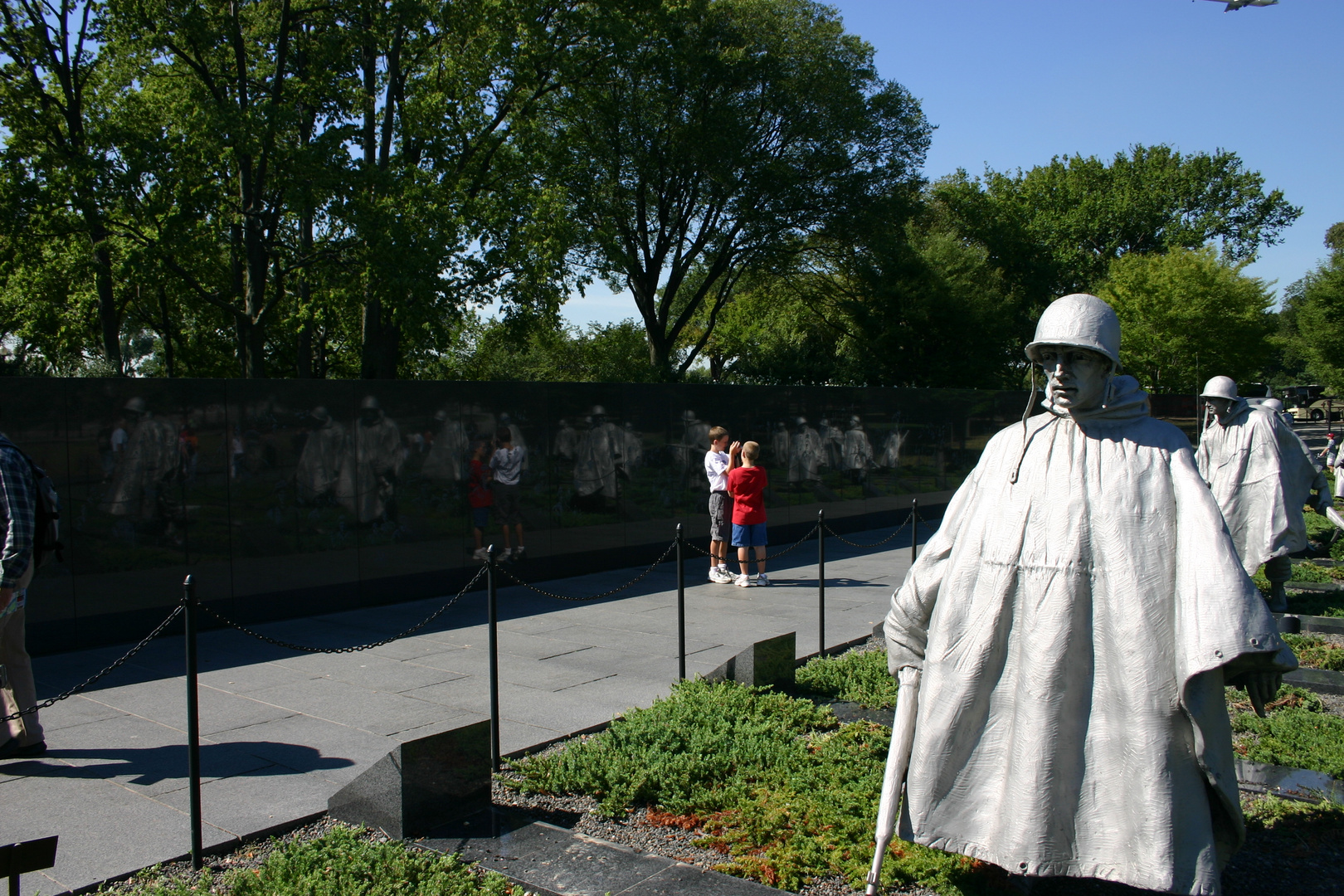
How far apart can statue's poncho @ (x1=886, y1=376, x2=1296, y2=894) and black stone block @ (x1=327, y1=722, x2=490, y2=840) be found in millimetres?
2070

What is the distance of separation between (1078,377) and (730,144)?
90.4ft

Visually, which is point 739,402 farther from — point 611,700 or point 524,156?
point 524,156

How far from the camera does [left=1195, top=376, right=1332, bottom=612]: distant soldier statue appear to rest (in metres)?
8.38

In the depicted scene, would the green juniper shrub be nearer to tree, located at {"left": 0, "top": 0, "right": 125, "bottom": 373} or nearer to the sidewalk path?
the sidewalk path

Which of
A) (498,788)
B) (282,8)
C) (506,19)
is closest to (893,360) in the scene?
(506,19)

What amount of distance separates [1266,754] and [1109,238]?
1951 inches

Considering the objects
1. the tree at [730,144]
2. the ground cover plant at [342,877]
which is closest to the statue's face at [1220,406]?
the ground cover plant at [342,877]

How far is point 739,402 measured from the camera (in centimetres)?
1424

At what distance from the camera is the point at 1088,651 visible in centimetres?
329

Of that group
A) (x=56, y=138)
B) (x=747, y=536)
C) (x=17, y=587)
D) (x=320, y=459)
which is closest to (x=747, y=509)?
(x=747, y=536)

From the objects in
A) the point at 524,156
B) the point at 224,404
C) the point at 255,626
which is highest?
the point at 524,156

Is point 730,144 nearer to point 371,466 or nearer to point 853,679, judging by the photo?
point 371,466

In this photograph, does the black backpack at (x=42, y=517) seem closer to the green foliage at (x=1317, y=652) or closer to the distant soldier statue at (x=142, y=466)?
the distant soldier statue at (x=142, y=466)

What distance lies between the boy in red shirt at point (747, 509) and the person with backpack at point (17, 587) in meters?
7.02
